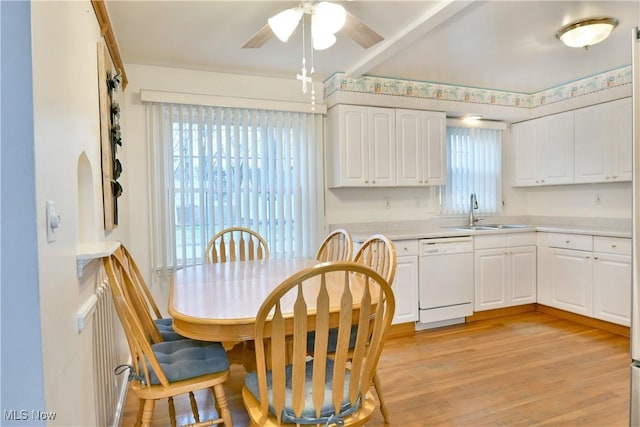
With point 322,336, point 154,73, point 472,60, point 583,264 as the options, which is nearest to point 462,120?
point 472,60

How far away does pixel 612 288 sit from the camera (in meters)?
3.15

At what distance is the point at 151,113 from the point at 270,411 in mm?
2658

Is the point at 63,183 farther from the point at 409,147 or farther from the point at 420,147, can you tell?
the point at 420,147

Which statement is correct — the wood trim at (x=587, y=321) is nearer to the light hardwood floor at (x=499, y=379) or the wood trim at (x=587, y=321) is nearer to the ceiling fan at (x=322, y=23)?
the light hardwood floor at (x=499, y=379)

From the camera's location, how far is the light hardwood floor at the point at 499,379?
2018mm

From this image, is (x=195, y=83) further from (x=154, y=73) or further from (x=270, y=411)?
(x=270, y=411)

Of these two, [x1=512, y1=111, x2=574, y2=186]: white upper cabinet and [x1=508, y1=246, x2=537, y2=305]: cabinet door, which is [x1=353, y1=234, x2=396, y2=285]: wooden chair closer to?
[x1=508, y1=246, x2=537, y2=305]: cabinet door

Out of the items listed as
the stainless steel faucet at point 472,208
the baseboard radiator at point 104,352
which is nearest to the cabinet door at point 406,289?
the stainless steel faucet at point 472,208

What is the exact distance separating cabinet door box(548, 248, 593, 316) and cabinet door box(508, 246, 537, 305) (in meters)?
0.16

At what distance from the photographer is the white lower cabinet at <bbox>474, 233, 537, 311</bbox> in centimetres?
357

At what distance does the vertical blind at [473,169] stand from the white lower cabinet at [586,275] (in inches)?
30.8

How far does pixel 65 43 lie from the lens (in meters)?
1.23

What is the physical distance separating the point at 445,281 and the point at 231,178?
218 centimetres

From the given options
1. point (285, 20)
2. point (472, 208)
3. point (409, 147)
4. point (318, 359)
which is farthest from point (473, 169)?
point (318, 359)
